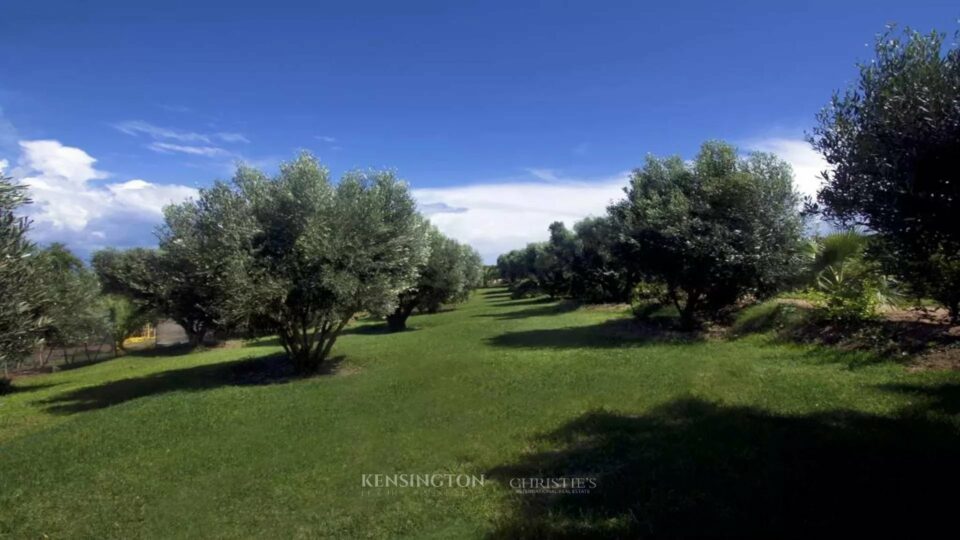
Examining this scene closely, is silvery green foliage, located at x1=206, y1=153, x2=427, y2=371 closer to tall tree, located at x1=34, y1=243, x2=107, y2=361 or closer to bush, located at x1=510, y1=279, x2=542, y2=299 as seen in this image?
tall tree, located at x1=34, y1=243, x2=107, y2=361

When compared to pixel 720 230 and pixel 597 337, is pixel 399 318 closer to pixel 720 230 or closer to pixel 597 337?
pixel 597 337

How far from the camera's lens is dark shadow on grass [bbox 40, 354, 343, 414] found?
17.3 metres

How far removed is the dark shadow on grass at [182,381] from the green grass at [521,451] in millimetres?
1078

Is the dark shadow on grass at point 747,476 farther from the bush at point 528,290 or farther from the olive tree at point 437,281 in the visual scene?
the bush at point 528,290

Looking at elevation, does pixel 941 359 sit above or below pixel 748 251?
below

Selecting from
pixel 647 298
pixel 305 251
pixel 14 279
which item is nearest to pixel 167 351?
pixel 305 251

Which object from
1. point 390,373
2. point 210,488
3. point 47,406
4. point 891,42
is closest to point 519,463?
point 210,488

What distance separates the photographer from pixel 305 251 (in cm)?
1642

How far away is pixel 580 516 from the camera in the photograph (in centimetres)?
600

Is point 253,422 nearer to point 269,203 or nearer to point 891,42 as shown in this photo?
point 269,203

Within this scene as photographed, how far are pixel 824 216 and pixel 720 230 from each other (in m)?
11.3

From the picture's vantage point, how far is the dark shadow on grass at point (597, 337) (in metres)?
19.5

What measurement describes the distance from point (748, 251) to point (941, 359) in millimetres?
8027

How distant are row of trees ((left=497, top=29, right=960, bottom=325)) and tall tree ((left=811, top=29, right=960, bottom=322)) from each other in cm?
2
